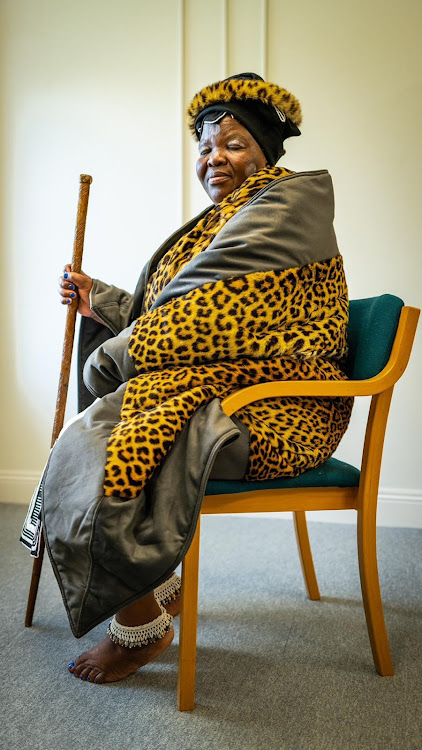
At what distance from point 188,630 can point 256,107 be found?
1.49 metres

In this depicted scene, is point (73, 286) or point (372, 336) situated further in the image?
point (73, 286)

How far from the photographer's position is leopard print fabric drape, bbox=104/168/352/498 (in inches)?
55.7

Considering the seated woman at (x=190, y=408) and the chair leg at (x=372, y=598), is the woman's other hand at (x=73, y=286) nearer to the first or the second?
the seated woman at (x=190, y=408)

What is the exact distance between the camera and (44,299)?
339cm

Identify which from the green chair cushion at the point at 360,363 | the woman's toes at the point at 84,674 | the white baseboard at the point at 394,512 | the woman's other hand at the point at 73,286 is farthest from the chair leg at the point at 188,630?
the white baseboard at the point at 394,512

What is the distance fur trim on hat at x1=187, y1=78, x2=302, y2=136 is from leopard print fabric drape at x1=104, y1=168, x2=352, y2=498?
60cm

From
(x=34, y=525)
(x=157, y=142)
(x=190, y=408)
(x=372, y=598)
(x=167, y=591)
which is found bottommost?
(x=167, y=591)

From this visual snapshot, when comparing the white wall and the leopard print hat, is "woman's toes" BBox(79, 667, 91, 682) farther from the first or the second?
the white wall

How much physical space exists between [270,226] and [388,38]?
1908mm

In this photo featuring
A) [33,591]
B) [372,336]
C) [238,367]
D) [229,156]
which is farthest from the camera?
[229,156]

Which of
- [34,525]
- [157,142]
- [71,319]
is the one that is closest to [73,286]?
[71,319]

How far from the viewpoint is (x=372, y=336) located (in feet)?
5.68

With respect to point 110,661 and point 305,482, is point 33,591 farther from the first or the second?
point 305,482

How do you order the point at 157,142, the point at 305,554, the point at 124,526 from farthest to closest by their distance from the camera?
the point at 157,142
the point at 305,554
the point at 124,526
